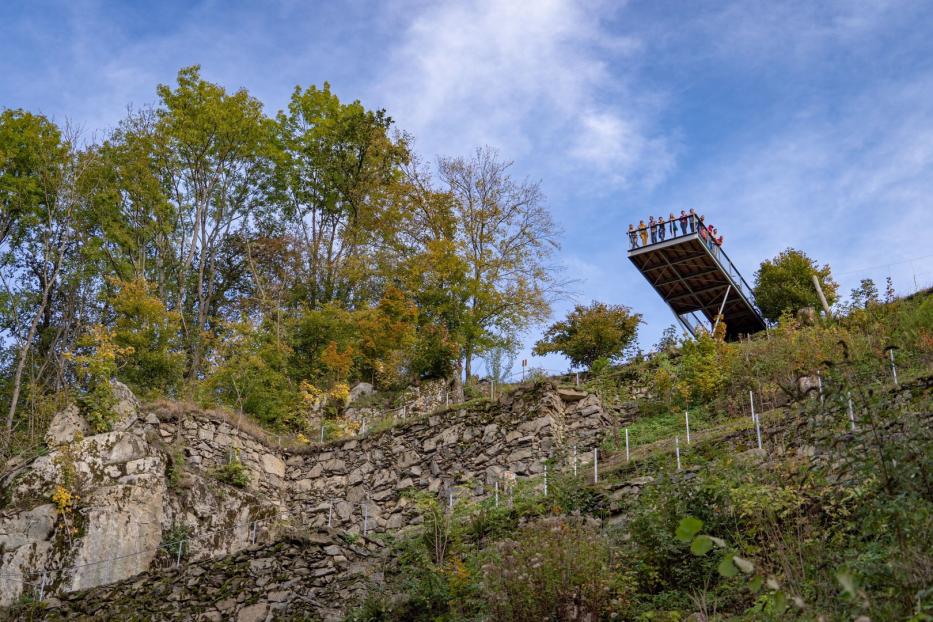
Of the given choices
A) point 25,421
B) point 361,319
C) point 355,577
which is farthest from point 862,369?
point 25,421

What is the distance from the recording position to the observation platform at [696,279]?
21141 mm

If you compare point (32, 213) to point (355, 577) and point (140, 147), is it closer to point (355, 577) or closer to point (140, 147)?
point (140, 147)

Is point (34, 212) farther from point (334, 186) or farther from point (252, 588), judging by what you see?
point (252, 588)

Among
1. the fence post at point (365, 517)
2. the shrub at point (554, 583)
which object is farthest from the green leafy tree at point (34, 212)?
the shrub at point (554, 583)

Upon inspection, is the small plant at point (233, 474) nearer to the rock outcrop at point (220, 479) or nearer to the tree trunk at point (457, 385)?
the rock outcrop at point (220, 479)

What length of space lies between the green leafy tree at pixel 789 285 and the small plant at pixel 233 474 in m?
13.1

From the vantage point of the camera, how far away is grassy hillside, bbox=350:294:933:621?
18.7ft

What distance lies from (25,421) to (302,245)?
9.06m

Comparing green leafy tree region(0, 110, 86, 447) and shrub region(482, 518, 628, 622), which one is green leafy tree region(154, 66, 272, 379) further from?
shrub region(482, 518, 628, 622)

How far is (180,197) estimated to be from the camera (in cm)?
2478

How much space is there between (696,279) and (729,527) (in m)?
14.1

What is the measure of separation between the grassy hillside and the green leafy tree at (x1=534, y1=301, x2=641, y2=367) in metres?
5.93

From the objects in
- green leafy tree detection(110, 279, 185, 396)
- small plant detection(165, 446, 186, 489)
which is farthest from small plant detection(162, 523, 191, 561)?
green leafy tree detection(110, 279, 185, 396)

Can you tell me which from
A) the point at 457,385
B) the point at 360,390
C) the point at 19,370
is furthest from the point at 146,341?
the point at 457,385
